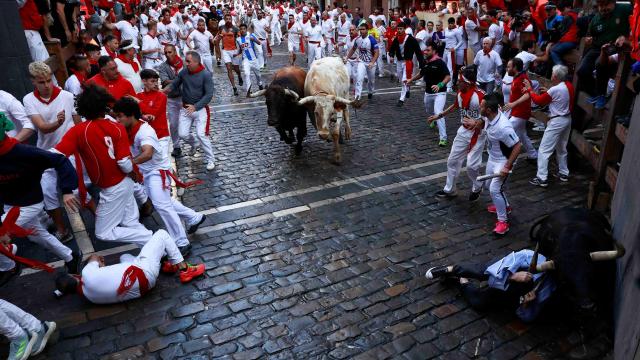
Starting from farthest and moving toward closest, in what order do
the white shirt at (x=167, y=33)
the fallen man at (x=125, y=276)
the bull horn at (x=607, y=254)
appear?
the white shirt at (x=167, y=33) < the fallen man at (x=125, y=276) < the bull horn at (x=607, y=254)

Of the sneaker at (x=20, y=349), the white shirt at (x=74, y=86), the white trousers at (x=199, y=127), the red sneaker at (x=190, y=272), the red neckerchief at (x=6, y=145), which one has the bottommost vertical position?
the red sneaker at (x=190, y=272)

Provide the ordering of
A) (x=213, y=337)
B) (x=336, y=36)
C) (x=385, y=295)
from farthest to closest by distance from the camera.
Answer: (x=336, y=36) < (x=385, y=295) < (x=213, y=337)

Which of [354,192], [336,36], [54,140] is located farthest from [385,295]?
[336,36]

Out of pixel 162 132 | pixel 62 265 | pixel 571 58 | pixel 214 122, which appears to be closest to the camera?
pixel 62 265

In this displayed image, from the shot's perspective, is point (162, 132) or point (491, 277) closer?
point (491, 277)

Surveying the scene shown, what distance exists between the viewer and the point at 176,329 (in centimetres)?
466

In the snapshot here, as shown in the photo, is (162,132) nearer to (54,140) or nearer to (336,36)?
(54,140)

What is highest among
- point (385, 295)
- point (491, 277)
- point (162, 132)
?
point (162, 132)

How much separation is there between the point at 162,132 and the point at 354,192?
3295mm

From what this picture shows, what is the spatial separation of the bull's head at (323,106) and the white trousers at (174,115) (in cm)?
242

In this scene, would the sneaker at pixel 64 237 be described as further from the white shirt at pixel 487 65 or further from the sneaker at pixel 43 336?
the white shirt at pixel 487 65

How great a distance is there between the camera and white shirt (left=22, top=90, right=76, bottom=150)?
639 centimetres

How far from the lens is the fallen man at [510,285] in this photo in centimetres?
438

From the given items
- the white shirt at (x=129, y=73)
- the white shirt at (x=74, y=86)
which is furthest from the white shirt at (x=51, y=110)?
the white shirt at (x=129, y=73)
